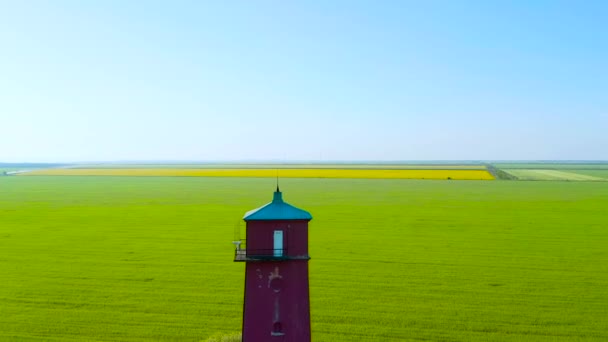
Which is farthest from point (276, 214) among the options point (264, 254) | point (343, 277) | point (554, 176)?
point (554, 176)

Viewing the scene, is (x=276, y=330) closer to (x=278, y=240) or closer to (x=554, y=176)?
(x=278, y=240)

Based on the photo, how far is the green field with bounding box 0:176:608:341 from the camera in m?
19.5

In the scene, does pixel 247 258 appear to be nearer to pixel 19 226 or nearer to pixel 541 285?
pixel 541 285

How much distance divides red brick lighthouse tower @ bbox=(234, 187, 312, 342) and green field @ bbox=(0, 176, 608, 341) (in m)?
4.60

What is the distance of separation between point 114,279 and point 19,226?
77.3ft

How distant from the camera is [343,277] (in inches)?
1042

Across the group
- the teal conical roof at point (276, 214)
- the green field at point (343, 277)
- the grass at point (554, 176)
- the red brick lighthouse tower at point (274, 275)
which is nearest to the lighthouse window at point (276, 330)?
the red brick lighthouse tower at point (274, 275)

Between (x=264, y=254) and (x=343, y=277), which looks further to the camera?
(x=343, y=277)

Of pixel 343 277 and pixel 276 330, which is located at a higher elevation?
pixel 276 330

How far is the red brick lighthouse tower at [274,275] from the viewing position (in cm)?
1424

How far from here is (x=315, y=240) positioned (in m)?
37.0

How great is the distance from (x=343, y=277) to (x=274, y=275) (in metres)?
12.7

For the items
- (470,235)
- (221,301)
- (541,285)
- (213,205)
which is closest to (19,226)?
(213,205)

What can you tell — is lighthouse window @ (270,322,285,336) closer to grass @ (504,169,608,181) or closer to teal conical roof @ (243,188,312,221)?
teal conical roof @ (243,188,312,221)
